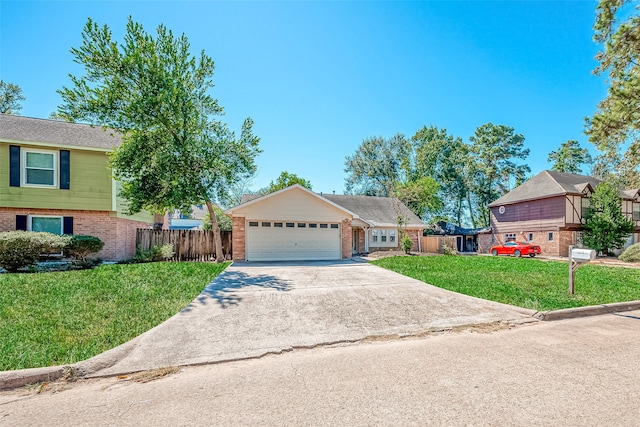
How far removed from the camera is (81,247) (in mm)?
11078

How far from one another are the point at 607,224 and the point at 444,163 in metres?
21.2

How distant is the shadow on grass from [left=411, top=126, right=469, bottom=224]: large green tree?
1381 inches

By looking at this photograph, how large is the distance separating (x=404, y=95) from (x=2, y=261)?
1985 centimetres

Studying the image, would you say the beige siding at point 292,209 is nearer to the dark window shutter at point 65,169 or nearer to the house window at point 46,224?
the dark window shutter at point 65,169

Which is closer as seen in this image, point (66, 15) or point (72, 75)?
point (66, 15)

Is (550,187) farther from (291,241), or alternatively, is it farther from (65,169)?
(65,169)

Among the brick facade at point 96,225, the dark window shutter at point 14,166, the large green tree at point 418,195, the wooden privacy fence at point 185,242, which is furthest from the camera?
the large green tree at point 418,195

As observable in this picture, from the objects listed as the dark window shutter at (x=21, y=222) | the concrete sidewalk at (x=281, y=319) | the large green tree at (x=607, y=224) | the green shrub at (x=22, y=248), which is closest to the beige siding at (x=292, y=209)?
the concrete sidewalk at (x=281, y=319)

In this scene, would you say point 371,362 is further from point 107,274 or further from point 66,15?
point 66,15

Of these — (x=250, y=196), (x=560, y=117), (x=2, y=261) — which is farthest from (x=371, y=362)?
(x=560, y=117)

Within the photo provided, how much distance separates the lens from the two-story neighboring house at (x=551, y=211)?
915 inches

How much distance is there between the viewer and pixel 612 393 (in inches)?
119

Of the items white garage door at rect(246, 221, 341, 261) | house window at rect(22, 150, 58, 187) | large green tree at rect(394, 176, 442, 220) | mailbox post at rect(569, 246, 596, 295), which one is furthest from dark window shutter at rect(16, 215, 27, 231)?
large green tree at rect(394, 176, 442, 220)

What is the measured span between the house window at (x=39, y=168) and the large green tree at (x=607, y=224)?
110ft
